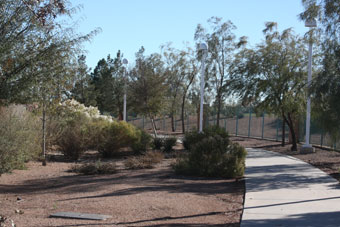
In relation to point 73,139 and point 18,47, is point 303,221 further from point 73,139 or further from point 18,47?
point 73,139

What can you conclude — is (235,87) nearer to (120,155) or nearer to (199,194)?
(120,155)

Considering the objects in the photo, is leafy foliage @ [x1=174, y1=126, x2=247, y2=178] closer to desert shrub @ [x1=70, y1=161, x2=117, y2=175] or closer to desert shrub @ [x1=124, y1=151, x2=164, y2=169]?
desert shrub @ [x1=124, y1=151, x2=164, y2=169]

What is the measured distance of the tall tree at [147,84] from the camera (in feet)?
84.7

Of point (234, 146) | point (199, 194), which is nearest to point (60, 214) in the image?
point (199, 194)

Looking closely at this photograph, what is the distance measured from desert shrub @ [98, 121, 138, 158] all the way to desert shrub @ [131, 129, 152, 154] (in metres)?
0.20

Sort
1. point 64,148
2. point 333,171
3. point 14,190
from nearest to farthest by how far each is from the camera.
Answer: point 14,190, point 333,171, point 64,148

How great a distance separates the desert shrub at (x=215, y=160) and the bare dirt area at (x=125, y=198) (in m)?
0.39

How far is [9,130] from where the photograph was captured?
38.6ft

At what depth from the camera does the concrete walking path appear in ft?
24.5

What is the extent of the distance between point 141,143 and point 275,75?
7460 mm

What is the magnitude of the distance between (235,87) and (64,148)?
936 centimetres

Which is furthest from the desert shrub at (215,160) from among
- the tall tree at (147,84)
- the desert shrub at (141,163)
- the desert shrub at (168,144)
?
the tall tree at (147,84)

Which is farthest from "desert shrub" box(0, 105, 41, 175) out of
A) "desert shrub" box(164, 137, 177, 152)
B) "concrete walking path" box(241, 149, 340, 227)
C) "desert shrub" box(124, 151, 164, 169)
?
"desert shrub" box(164, 137, 177, 152)

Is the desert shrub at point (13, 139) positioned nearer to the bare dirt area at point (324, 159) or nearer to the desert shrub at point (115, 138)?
the desert shrub at point (115, 138)
